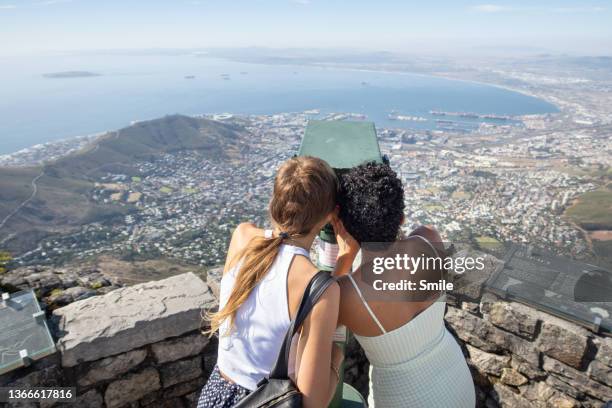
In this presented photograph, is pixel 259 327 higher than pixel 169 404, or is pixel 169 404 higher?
pixel 259 327

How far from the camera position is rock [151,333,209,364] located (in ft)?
8.29

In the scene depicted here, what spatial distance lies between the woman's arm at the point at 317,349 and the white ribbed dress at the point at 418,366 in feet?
1.23

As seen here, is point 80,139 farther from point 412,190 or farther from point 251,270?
point 251,270

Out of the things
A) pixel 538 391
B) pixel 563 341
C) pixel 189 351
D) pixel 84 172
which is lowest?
pixel 84 172

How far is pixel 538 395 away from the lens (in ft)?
8.85

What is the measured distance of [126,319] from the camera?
2395 millimetres

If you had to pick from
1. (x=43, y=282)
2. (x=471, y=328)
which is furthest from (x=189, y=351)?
(x=471, y=328)

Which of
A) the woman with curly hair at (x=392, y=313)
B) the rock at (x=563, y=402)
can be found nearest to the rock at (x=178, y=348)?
the woman with curly hair at (x=392, y=313)

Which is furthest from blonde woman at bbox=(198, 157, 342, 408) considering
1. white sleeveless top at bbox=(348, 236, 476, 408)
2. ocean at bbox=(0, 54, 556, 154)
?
ocean at bbox=(0, 54, 556, 154)

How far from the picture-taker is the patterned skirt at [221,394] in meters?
1.59

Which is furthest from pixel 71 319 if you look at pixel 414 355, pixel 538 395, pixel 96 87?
pixel 96 87

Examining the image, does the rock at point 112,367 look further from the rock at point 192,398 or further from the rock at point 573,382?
the rock at point 573,382

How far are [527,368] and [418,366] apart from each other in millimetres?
1439

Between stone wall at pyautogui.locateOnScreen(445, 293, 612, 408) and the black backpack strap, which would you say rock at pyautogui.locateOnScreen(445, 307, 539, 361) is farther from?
the black backpack strap
